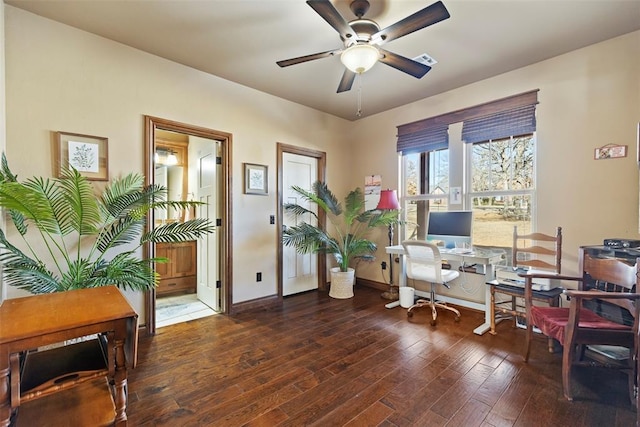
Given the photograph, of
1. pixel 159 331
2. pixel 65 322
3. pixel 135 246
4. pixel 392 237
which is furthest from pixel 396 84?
pixel 159 331

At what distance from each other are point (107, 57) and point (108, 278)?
76.2 inches

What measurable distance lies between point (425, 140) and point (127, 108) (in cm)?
336

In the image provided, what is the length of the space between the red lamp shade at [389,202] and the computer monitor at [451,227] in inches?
18.9

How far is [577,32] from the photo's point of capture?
2.34 m

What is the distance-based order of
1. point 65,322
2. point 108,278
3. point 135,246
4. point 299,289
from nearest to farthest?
point 65,322 < point 108,278 < point 135,246 < point 299,289

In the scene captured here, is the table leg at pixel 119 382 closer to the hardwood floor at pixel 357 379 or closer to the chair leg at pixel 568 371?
the hardwood floor at pixel 357 379

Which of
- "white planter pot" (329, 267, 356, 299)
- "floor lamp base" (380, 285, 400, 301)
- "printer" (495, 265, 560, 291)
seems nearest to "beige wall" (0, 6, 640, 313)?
"printer" (495, 265, 560, 291)

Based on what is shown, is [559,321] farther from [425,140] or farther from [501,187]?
[425,140]

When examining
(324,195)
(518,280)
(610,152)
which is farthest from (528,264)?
(324,195)

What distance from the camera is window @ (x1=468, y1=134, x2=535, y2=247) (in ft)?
9.82

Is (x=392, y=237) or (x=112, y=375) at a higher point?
(x=392, y=237)

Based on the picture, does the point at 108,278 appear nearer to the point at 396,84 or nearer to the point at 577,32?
the point at 396,84

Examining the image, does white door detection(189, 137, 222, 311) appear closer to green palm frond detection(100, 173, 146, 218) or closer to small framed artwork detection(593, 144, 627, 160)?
green palm frond detection(100, 173, 146, 218)

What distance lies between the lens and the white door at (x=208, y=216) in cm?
331
